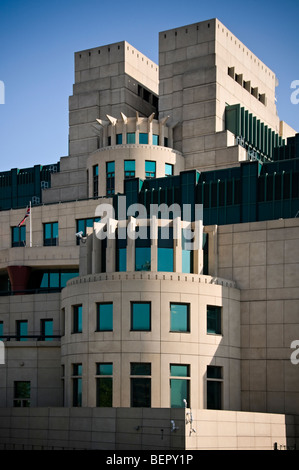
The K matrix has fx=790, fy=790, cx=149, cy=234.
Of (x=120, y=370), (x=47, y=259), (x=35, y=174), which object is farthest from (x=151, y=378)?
(x=35, y=174)

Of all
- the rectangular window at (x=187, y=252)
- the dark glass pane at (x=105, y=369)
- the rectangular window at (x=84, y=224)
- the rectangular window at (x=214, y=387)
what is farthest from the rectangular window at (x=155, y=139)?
the dark glass pane at (x=105, y=369)

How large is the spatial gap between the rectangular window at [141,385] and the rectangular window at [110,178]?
108 feet

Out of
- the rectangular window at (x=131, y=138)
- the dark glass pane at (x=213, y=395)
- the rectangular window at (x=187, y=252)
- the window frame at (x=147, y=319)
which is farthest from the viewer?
the rectangular window at (x=131, y=138)

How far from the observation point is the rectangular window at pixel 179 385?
→ 5616cm

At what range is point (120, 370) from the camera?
5647 cm

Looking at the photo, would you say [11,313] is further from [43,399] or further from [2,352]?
[43,399]

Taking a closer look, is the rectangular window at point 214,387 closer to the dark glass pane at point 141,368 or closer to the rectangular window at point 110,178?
the dark glass pane at point 141,368

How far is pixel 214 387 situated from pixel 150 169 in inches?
1308

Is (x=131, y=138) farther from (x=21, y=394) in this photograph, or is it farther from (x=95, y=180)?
(x=21, y=394)

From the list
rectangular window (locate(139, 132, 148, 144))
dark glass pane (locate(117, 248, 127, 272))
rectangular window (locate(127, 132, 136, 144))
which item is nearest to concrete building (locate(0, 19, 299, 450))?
dark glass pane (locate(117, 248, 127, 272))

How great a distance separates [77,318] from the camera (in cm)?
6072

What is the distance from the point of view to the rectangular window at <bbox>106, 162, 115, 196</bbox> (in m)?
86.1

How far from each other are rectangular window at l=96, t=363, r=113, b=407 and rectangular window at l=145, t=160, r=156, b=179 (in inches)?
1269

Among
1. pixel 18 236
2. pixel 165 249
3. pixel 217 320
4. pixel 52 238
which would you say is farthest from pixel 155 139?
pixel 217 320
